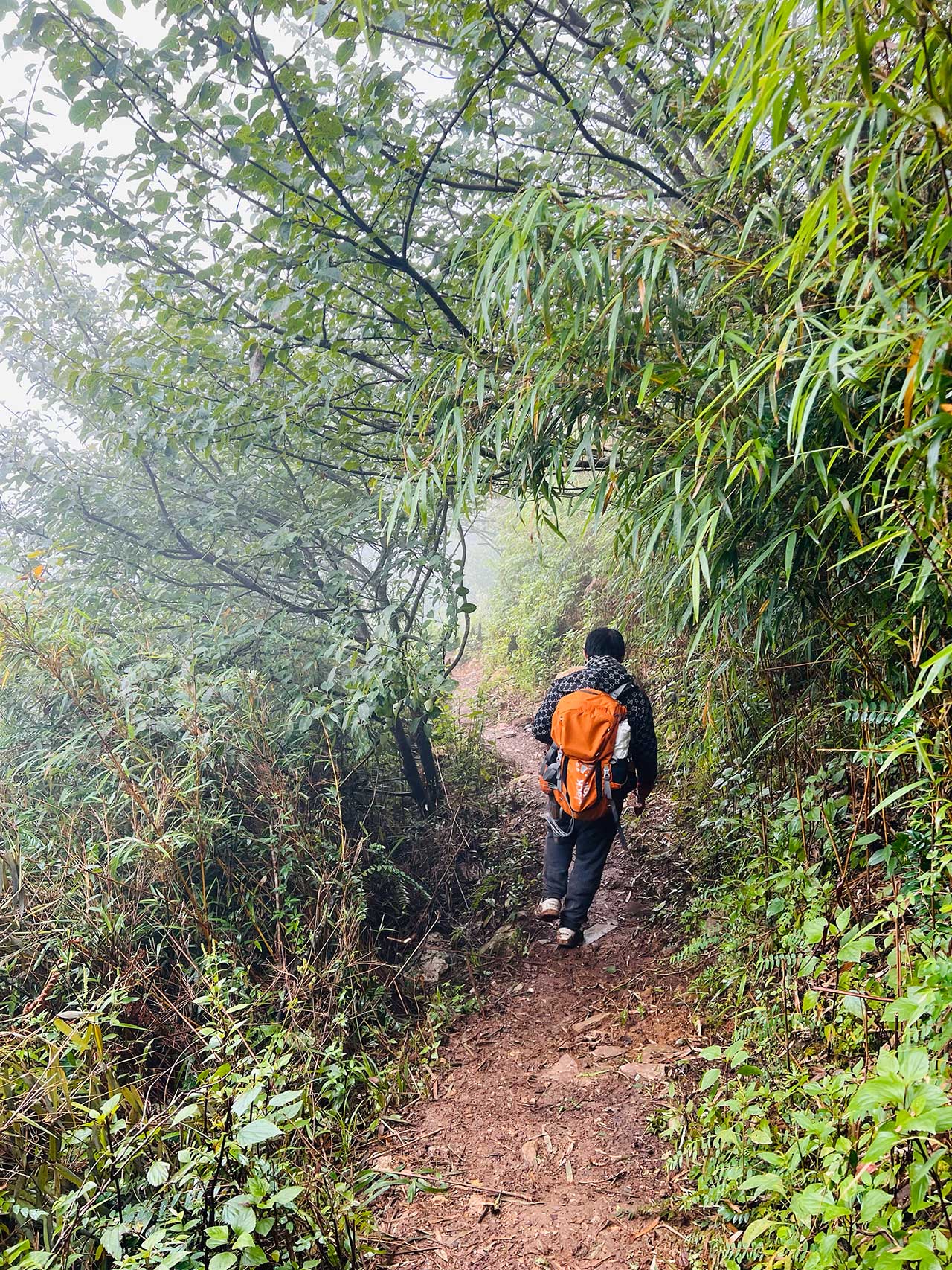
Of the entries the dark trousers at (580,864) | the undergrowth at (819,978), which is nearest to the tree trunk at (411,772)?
the dark trousers at (580,864)

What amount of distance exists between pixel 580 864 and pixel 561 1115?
4.25 ft

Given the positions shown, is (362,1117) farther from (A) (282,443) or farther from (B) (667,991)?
(A) (282,443)

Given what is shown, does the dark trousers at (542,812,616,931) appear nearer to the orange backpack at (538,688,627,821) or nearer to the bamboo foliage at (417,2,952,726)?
the orange backpack at (538,688,627,821)

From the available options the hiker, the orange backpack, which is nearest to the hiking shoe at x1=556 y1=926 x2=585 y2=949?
the hiker

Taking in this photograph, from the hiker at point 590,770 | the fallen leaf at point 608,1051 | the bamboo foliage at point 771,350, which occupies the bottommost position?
the fallen leaf at point 608,1051

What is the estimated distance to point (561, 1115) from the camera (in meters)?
2.83

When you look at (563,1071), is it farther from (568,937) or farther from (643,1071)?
(568,937)

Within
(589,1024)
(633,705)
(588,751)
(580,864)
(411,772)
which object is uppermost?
(633,705)

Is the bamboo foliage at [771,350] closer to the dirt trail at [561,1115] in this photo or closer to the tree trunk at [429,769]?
the dirt trail at [561,1115]

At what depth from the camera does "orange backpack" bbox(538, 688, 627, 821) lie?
380cm

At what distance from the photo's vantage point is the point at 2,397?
5.65 meters

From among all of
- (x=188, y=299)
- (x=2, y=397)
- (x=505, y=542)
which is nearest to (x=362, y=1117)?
(x=188, y=299)

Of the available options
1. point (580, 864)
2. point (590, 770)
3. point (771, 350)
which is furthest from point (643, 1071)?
point (771, 350)

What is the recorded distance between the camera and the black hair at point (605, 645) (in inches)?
160
